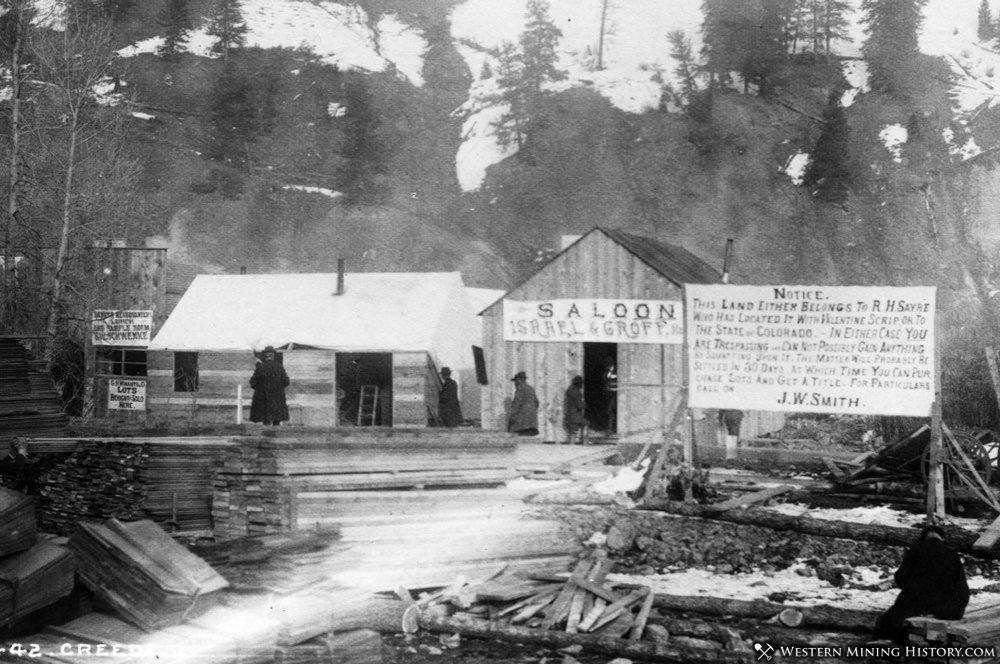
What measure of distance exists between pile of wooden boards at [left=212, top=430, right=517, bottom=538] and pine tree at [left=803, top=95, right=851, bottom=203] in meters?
45.0

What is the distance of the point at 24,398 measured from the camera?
43.1 ft

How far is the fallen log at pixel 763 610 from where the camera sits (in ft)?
24.2

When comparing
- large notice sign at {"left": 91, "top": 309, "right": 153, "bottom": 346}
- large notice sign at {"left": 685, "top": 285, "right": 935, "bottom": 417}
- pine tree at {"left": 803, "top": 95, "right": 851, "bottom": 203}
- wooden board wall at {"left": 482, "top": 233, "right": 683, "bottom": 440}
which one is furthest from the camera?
pine tree at {"left": 803, "top": 95, "right": 851, "bottom": 203}

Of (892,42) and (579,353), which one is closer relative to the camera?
(579,353)

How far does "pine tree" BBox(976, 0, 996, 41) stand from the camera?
2707 centimetres

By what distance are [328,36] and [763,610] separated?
60.9 meters

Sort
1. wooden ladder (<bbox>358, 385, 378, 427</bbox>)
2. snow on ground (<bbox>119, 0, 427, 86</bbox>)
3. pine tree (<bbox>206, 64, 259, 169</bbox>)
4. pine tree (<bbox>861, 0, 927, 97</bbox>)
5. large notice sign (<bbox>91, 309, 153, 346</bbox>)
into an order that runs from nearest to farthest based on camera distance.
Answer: wooden ladder (<bbox>358, 385, 378, 427</bbox>), large notice sign (<bbox>91, 309, 153, 346</bbox>), pine tree (<bbox>861, 0, 927, 97</bbox>), snow on ground (<bbox>119, 0, 427, 86</bbox>), pine tree (<bbox>206, 64, 259, 169</bbox>)

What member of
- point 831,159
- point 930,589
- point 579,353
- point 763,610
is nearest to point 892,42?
point 831,159

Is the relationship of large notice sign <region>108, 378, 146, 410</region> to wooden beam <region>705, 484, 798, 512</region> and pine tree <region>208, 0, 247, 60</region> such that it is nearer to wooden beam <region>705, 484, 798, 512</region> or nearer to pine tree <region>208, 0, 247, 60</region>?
wooden beam <region>705, 484, 798, 512</region>

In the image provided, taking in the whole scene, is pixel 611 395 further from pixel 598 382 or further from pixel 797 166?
pixel 797 166

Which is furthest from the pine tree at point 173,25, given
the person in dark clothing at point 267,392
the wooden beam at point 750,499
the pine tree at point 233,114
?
the wooden beam at point 750,499

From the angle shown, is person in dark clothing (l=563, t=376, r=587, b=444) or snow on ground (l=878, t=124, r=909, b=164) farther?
snow on ground (l=878, t=124, r=909, b=164)

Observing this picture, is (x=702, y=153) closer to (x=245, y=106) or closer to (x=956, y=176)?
(x=956, y=176)

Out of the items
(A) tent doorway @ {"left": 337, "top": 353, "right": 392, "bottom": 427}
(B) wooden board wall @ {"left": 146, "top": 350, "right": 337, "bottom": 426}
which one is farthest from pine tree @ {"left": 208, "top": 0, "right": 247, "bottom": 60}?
(B) wooden board wall @ {"left": 146, "top": 350, "right": 337, "bottom": 426}
